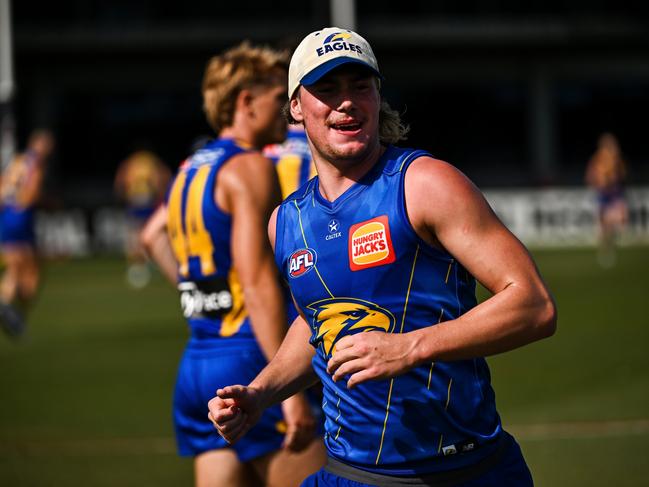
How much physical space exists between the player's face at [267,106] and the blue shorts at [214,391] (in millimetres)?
995

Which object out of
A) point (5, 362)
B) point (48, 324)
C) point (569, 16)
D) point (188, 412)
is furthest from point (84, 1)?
point (188, 412)

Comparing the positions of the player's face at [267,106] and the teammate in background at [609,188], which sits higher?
the player's face at [267,106]

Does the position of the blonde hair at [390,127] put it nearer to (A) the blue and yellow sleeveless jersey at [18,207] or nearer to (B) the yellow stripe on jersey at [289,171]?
(B) the yellow stripe on jersey at [289,171]

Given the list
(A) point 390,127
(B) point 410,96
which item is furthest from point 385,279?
→ (B) point 410,96

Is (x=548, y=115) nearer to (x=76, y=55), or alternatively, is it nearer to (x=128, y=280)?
(x=76, y=55)

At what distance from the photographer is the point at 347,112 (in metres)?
3.57

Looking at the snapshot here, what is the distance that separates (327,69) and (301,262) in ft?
2.06

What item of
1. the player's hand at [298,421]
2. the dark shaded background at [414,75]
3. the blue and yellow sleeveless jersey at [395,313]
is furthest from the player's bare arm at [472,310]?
the dark shaded background at [414,75]

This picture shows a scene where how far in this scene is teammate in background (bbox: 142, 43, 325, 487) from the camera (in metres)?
4.82

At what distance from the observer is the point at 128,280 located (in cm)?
2420

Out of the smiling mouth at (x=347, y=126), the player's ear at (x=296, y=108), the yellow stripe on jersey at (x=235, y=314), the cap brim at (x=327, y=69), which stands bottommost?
the yellow stripe on jersey at (x=235, y=314)

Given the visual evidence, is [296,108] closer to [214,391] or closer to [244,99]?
[244,99]

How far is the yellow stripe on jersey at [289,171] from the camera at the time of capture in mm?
5977

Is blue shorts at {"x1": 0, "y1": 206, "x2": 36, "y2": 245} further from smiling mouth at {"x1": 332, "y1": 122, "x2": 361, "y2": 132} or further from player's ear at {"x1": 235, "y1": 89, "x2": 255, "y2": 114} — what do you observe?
smiling mouth at {"x1": 332, "y1": 122, "x2": 361, "y2": 132}
